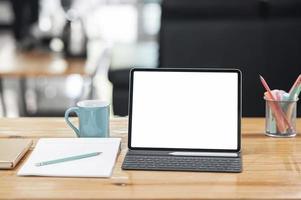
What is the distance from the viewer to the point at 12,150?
1556 millimetres

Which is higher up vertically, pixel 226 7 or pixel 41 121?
pixel 226 7

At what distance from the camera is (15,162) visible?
148 cm

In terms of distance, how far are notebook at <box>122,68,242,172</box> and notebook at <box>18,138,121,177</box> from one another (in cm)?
6

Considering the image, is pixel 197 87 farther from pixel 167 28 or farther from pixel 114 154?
pixel 167 28

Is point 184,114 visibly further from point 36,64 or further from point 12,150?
point 36,64

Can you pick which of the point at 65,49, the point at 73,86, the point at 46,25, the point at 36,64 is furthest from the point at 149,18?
the point at 36,64

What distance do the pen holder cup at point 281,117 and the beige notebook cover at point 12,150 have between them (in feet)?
2.26

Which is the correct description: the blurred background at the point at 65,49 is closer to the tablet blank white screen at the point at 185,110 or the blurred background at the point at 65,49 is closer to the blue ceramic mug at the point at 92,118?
the blue ceramic mug at the point at 92,118

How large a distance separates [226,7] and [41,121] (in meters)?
1.54

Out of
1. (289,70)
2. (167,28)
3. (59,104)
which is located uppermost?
(167,28)

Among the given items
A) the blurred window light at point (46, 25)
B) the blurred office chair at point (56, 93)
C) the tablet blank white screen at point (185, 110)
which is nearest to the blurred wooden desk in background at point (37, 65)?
the blurred office chair at point (56, 93)

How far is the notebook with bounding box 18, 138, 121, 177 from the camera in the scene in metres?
1.41

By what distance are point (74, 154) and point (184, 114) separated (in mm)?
309

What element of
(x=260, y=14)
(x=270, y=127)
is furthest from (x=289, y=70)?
(x=270, y=127)
